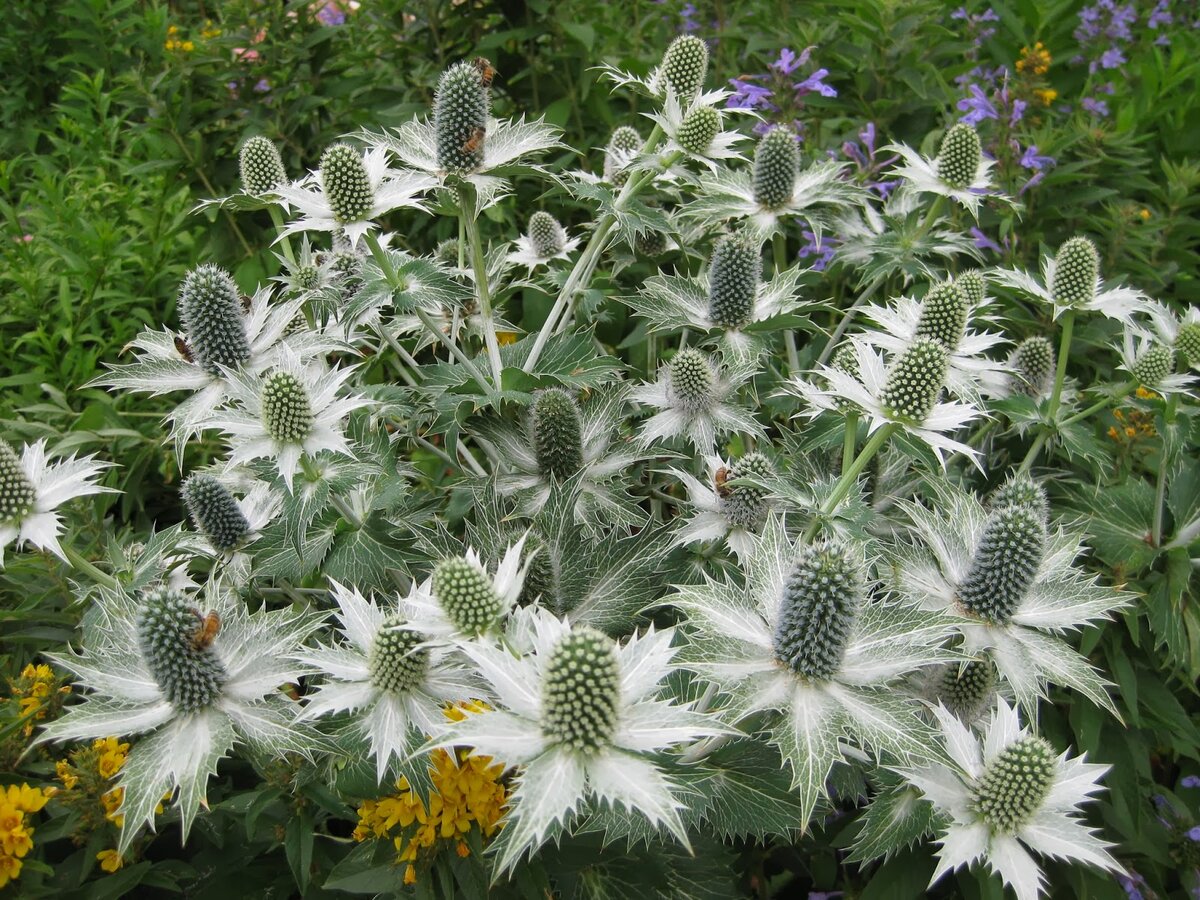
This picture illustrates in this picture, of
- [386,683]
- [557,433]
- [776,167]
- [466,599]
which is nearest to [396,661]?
[386,683]

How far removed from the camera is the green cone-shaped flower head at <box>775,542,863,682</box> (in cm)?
143

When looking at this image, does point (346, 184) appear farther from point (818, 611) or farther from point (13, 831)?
point (13, 831)

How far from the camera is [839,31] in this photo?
348 cm

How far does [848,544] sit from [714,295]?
0.82m

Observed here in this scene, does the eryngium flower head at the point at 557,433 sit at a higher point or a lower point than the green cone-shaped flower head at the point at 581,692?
lower

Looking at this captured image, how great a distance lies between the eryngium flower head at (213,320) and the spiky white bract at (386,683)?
0.66m

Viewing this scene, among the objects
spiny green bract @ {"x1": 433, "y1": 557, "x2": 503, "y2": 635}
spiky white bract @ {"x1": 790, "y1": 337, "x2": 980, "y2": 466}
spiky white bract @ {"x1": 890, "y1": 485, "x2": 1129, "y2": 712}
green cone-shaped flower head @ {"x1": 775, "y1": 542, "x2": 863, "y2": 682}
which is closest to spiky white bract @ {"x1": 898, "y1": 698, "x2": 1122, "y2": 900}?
spiky white bract @ {"x1": 890, "y1": 485, "x2": 1129, "y2": 712}

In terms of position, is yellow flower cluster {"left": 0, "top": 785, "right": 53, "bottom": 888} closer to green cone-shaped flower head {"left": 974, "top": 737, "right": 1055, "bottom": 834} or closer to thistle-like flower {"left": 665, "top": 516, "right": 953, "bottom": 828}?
thistle-like flower {"left": 665, "top": 516, "right": 953, "bottom": 828}

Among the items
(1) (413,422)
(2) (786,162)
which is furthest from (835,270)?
(1) (413,422)

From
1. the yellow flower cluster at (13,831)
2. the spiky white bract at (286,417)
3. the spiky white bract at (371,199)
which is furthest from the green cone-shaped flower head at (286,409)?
the yellow flower cluster at (13,831)

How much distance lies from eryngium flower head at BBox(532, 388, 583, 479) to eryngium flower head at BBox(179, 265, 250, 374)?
2.13ft

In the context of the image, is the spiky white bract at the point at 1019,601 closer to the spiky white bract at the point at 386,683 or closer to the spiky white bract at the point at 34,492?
the spiky white bract at the point at 386,683

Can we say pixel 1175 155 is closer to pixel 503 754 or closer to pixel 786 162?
pixel 786 162

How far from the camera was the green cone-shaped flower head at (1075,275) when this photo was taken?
2.14 meters
